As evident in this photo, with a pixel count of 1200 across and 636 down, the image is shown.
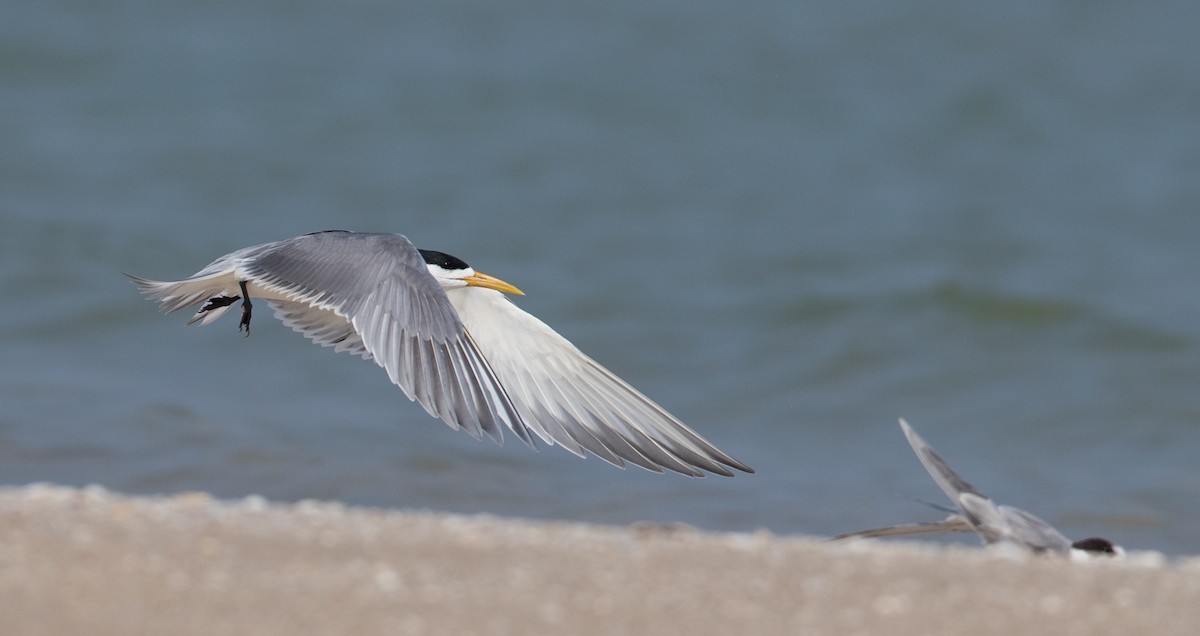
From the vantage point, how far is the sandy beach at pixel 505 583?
8.87 ft

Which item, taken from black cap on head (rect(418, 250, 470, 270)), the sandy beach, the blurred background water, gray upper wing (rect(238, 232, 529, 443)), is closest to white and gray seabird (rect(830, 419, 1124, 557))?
the sandy beach

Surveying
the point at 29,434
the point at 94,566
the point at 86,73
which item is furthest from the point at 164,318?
the point at 94,566

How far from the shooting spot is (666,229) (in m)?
9.63

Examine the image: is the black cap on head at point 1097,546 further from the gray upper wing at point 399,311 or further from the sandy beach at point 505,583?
the gray upper wing at point 399,311

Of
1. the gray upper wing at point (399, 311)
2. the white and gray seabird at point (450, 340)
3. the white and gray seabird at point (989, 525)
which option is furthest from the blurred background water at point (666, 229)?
the white and gray seabird at point (989, 525)

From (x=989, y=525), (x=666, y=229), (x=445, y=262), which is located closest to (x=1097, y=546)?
(x=989, y=525)

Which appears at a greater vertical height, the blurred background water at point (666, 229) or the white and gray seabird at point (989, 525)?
the blurred background water at point (666, 229)

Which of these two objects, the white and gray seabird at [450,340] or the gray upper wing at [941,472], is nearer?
the gray upper wing at [941,472]

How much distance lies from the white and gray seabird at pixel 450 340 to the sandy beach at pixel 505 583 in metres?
0.70

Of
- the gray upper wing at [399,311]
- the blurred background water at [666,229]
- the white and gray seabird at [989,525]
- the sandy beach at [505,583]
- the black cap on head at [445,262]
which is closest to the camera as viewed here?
the sandy beach at [505,583]

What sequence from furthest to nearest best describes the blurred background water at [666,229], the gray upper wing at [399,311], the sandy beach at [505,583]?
the blurred background water at [666,229] → the gray upper wing at [399,311] → the sandy beach at [505,583]

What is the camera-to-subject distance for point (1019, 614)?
115 inches

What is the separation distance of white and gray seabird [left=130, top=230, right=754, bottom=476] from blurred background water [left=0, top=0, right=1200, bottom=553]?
94 cm

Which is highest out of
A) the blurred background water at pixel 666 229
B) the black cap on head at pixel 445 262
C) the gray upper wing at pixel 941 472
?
the blurred background water at pixel 666 229
